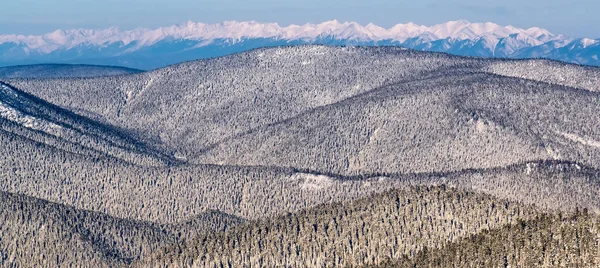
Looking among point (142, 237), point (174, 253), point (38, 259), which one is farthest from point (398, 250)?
point (38, 259)

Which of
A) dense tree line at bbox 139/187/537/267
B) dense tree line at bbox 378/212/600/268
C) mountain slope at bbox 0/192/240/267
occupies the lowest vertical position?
mountain slope at bbox 0/192/240/267

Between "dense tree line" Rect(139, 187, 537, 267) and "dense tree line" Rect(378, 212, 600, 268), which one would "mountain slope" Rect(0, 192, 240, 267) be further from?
"dense tree line" Rect(378, 212, 600, 268)

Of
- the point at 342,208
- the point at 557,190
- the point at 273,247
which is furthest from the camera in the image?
the point at 557,190

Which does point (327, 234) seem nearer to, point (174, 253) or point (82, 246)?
point (174, 253)

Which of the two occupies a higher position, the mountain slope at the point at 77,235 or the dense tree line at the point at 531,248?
the dense tree line at the point at 531,248

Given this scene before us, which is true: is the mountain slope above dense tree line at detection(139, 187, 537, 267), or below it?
below

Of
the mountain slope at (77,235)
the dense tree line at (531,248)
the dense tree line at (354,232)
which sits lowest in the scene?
the mountain slope at (77,235)

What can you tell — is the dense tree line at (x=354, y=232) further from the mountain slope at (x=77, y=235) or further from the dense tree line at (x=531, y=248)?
the dense tree line at (x=531, y=248)

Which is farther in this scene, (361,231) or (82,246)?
(82,246)

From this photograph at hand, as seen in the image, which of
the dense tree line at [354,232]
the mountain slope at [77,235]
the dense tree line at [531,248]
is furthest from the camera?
Answer: the mountain slope at [77,235]

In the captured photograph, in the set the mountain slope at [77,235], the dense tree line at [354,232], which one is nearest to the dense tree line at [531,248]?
the dense tree line at [354,232]

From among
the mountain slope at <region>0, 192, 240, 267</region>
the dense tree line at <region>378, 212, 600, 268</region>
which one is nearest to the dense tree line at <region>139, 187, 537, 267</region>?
the mountain slope at <region>0, 192, 240, 267</region>
